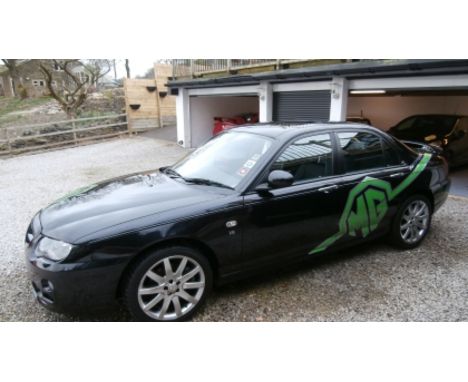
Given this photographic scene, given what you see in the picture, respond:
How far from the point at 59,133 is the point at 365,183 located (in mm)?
15228

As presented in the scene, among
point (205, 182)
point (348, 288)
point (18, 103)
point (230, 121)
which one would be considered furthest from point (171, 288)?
point (18, 103)

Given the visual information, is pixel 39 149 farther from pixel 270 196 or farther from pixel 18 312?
pixel 270 196

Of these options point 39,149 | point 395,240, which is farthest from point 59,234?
point 39,149

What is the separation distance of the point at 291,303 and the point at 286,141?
4.86 ft

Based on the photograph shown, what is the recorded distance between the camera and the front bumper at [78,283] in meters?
2.46

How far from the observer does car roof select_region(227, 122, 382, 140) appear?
3.46m

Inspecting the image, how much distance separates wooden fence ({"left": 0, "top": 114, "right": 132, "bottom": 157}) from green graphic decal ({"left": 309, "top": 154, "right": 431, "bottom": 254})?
1436cm

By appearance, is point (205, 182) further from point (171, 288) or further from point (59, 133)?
point (59, 133)

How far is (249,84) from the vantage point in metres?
11.0

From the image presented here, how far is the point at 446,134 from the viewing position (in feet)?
30.0

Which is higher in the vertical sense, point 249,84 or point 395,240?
point 249,84

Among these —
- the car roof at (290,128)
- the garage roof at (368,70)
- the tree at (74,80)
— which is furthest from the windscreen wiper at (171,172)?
the tree at (74,80)

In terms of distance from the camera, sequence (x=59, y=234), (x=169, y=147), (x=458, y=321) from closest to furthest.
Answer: (x=59, y=234) → (x=458, y=321) → (x=169, y=147)

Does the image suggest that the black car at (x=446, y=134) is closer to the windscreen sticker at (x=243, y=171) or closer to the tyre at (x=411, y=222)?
the tyre at (x=411, y=222)
